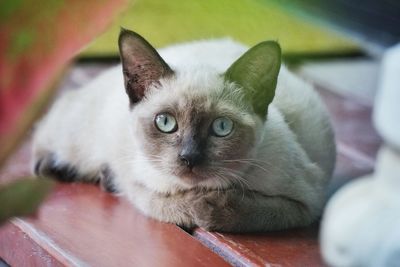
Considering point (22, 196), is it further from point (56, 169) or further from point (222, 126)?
point (56, 169)

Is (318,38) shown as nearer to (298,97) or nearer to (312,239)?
(298,97)

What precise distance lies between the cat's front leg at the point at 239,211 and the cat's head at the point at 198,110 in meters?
0.02

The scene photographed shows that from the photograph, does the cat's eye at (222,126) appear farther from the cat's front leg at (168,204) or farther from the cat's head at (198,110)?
the cat's front leg at (168,204)

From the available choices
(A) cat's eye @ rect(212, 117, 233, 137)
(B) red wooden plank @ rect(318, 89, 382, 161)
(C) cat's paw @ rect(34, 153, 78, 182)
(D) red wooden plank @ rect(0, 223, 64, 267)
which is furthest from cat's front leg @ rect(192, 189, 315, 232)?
(B) red wooden plank @ rect(318, 89, 382, 161)

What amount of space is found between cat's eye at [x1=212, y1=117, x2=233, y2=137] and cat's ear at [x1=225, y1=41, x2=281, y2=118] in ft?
0.15

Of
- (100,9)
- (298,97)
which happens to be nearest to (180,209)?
(298,97)

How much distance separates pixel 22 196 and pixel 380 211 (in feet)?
0.91

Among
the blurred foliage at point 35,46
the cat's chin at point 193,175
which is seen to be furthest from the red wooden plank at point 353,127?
the blurred foliage at point 35,46

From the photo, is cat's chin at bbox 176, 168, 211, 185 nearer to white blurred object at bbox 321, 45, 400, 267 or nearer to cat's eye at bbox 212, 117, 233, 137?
cat's eye at bbox 212, 117, 233, 137

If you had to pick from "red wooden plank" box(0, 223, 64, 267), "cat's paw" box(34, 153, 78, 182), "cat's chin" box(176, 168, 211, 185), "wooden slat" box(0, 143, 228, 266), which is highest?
"cat's chin" box(176, 168, 211, 185)

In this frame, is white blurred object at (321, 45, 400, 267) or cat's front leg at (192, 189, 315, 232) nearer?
white blurred object at (321, 45, 400, 267)

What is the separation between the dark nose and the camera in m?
1.01

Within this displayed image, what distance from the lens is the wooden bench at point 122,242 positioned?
41.1 inches

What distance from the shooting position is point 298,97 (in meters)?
1.27
